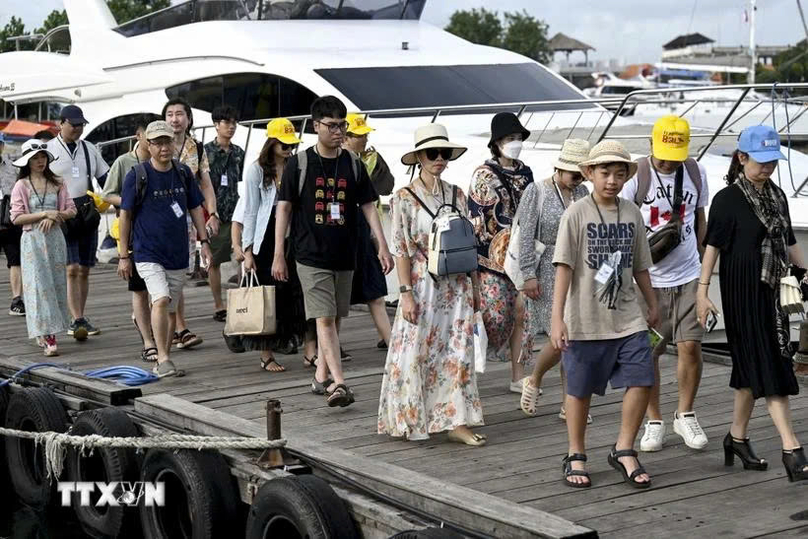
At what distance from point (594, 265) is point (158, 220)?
361cm

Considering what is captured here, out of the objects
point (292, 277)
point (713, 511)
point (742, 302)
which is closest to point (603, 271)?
point (742, 302)

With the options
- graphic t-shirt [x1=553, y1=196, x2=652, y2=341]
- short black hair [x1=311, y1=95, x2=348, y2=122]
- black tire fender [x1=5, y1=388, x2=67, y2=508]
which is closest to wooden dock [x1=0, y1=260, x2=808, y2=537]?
black tire fender [x1=5, y1=388, x2=67, y2=508]

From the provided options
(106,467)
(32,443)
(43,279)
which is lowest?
(32,443)

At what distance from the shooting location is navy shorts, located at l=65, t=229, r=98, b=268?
34.3ft

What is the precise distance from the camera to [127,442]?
7.08 m

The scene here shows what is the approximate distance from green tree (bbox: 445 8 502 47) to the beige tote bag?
78524 mm

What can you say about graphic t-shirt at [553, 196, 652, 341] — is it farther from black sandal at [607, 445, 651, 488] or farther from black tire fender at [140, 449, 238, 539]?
black tire fender at [140, 449, 238, 539]

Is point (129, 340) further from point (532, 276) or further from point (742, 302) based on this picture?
point (742, 302)

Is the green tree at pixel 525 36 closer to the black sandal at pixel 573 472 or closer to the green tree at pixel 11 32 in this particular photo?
the green tree at pixel 11 32

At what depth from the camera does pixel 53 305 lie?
9.75 metres

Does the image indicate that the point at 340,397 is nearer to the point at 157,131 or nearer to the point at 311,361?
the point at 311,361

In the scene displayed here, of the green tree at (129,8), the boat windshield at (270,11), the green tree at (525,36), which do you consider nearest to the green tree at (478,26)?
the green tree at (525,36)

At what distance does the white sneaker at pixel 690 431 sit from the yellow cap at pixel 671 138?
1263mm

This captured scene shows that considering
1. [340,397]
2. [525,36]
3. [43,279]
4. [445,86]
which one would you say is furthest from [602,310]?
[525,36]
